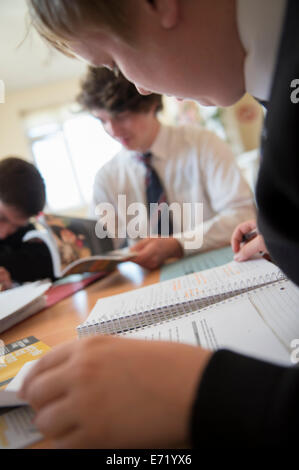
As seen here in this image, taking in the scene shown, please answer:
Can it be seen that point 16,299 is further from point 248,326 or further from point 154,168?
point 154,168

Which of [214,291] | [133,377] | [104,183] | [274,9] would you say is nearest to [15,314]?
[214,291]

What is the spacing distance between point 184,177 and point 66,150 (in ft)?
12.2

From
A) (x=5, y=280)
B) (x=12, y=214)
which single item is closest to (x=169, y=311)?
(x=5, y=280)

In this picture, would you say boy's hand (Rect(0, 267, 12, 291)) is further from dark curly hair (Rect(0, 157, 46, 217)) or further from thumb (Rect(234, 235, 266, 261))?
thumb (Rect(234, 235, 266, 261))

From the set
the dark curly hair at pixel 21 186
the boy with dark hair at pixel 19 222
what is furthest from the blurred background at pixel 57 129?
the dark curly hair at pixel 21 186

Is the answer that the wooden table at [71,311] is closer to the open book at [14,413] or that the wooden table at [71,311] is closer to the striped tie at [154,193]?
the open book at [14,413]

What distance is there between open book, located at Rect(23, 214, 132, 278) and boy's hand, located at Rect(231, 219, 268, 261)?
0.29 metres

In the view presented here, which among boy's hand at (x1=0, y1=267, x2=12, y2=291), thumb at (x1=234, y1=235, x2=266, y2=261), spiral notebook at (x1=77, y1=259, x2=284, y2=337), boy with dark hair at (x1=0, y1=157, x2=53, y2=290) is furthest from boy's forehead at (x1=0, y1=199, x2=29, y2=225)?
thumb at (x1=234, y1=235, x2=266, y2=261)

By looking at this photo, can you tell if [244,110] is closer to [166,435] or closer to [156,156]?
[156,156]

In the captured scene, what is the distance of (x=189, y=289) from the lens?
1.77 ft

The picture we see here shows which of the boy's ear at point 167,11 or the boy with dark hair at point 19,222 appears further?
the boy with dark hair at point 19,222

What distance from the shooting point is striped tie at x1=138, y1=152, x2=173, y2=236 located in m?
1.32

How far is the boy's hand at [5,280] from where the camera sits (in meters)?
0.92

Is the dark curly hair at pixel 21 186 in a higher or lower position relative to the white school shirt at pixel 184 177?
higher
